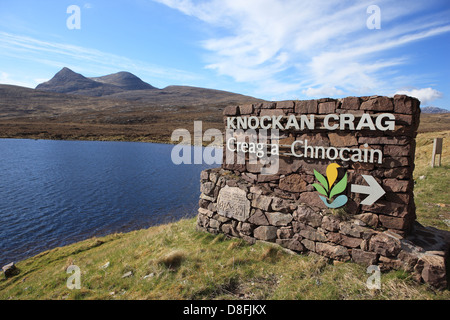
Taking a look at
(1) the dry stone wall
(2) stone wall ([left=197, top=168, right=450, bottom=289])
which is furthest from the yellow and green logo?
(2) stone wall ([left=197, top=168, right=450, bottom=289])

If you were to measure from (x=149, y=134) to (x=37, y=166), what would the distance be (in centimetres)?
3817

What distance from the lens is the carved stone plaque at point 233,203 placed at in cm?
721

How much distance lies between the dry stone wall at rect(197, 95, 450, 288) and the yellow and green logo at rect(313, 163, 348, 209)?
0.26 ft

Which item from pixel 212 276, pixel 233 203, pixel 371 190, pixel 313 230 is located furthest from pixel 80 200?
pixel 371 190

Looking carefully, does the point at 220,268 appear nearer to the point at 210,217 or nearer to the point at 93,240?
the point at 210,217

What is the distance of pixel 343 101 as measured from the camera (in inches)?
227

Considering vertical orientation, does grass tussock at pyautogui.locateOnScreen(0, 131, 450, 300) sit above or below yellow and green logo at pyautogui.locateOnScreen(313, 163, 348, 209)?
below

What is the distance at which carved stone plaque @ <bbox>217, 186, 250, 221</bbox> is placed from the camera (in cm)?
721

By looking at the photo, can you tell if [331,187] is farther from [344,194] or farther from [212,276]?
[212,276]

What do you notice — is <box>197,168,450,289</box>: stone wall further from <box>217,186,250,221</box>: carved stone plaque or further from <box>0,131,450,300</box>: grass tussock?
<box>0,131,450,300</box>: grass tussock

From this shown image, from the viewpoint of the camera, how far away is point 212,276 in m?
5.56
